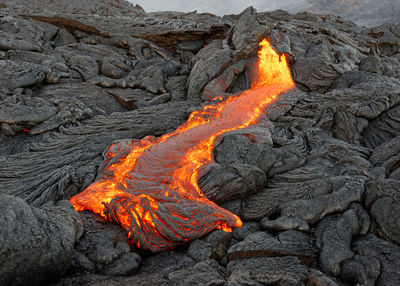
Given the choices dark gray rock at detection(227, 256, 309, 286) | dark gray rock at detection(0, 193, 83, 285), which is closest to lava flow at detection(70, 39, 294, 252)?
dark gray rock at detection(227, 256, 309, 286)

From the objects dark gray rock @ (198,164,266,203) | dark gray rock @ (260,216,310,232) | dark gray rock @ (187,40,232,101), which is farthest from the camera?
dark gray rock @ (187,40,232,101)

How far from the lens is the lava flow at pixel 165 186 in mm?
3455

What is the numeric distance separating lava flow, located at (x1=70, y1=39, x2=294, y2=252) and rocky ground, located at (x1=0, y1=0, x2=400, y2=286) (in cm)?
19

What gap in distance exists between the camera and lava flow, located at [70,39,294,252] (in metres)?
3.46

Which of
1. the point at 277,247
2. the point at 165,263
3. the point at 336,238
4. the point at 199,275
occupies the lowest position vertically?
the point at 165,263

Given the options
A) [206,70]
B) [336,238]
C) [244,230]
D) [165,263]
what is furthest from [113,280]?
[206,70]

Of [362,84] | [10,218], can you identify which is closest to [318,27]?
[362,84]

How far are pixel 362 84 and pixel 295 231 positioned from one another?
4.87m

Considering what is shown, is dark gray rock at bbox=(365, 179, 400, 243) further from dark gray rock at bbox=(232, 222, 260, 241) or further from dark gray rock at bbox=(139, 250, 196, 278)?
dark gray rock at bbox=(139, 250, 196, 278)

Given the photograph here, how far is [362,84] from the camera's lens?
20.9 feet

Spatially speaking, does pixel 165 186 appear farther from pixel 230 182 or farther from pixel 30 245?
pixel 30 245

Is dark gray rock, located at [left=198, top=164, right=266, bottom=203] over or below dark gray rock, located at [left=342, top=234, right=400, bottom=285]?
over

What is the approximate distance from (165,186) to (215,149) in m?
1.22

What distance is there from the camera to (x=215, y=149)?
4.80 m
